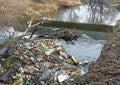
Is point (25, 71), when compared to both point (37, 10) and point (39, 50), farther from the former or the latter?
point (37, 10)

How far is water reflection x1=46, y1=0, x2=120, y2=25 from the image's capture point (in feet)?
56.8

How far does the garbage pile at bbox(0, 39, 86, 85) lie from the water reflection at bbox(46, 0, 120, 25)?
708 cm

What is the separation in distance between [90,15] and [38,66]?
35.8 ft

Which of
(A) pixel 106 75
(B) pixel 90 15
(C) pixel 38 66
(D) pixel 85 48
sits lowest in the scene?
(B) pixel 90 15

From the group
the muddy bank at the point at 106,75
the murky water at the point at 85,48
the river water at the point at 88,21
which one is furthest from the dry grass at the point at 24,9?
the muddy bank at the point at 106,75

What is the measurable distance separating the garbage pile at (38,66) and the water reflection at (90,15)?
7084 mm

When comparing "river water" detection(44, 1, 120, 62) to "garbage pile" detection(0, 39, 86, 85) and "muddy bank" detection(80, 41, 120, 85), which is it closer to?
"garbage pile" detection(0, 39, 86, 85)

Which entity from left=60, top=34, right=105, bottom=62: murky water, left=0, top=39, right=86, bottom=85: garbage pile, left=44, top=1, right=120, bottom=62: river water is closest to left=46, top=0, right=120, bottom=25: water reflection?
left=44, top=1, right=120, bottom=62: river water

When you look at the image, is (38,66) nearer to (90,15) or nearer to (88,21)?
(88,21)

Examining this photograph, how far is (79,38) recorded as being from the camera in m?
13.1

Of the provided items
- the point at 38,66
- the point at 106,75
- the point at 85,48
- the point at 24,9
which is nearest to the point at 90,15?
the point at 24,9

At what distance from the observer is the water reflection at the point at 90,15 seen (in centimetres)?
1731

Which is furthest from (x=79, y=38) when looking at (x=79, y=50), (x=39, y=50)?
(x=39, y=50)

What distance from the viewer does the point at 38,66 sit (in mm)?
8867
